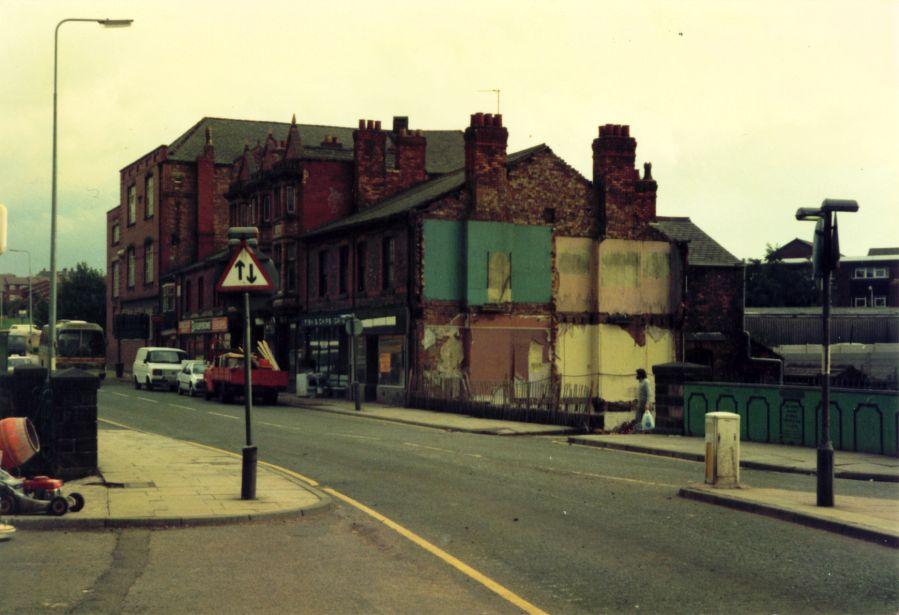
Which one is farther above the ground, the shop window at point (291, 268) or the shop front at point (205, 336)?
the shop window at point (291, 268)

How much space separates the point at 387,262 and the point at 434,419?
1315 centimetres

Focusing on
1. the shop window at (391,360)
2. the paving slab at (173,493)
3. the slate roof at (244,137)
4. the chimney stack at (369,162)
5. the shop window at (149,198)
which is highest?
the slate roof at (244,137)

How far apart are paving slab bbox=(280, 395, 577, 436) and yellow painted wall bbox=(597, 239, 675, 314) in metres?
11.0

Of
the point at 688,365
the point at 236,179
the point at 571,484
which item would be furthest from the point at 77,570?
the point at 236,179

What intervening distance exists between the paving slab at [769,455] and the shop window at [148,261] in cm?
6272

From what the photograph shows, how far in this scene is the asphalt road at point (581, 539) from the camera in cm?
837

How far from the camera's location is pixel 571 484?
51.6 feet

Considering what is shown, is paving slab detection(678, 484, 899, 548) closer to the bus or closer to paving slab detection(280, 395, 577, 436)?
paving slab detection(280, 395, 577, 436)

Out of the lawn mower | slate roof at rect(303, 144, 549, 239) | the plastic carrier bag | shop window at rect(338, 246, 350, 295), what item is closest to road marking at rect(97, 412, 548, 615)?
the lawn mower

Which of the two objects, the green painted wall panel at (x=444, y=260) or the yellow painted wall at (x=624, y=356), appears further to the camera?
the yellow painted wall at (x=624, y=356)

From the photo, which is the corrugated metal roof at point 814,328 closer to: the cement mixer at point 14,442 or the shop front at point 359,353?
the shop front at point 359,353

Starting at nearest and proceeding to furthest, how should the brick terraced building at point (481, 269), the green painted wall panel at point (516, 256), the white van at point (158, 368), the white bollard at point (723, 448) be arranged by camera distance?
1. the white bollard at point (723, 448)
2. the brick terraced building at point (481, 269)
3. the green painted wall panel at point (516, 256)
4. the white van at point (158, 368)

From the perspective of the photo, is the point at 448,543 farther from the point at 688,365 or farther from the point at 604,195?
the point at 604,195

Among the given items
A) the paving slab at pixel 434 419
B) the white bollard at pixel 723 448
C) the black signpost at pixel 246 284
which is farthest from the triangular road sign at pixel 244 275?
the paving slab at pixel 434 419
